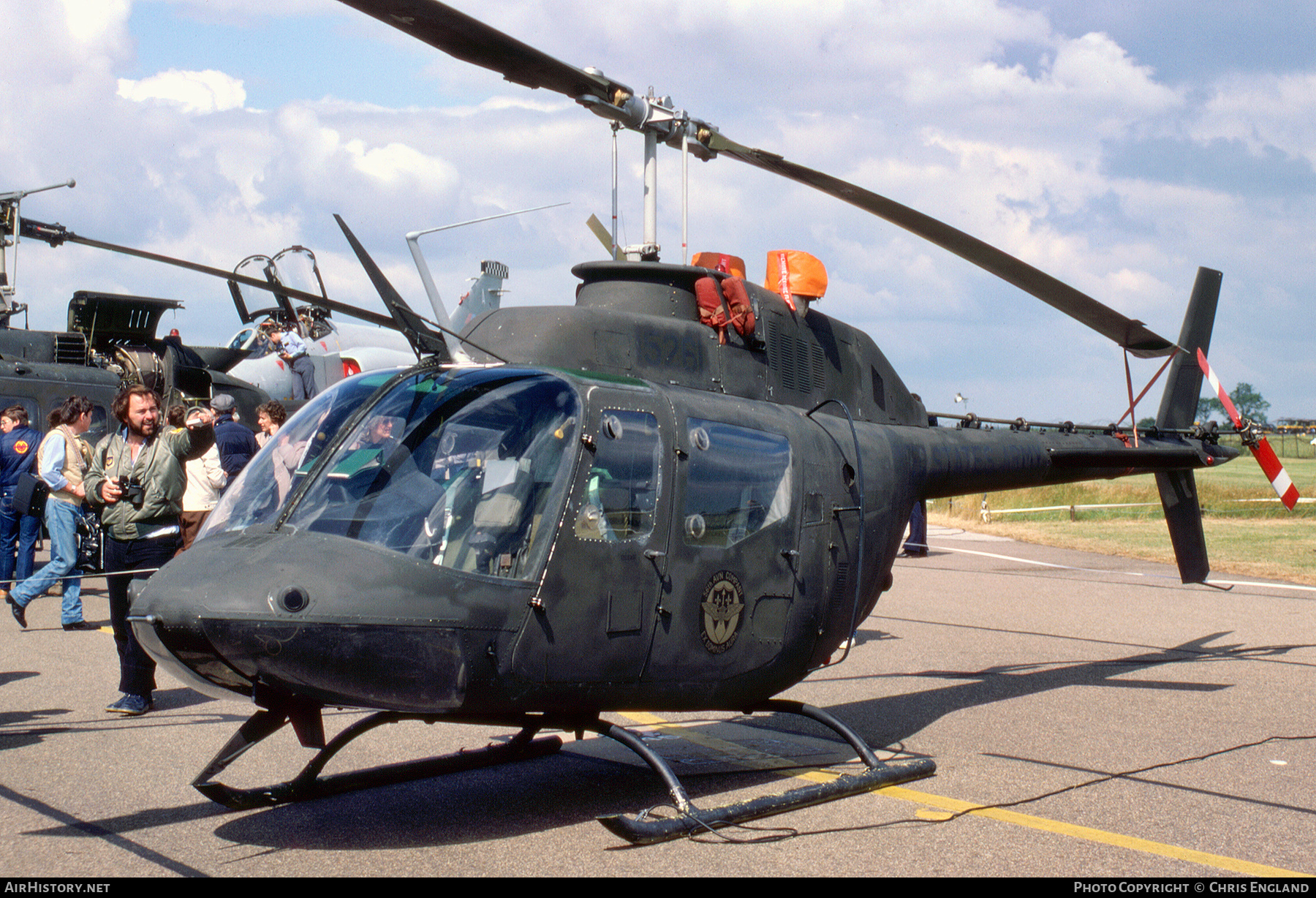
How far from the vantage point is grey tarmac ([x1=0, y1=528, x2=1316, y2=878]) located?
442cm

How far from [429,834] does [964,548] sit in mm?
17721

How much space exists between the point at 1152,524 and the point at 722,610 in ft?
79.1

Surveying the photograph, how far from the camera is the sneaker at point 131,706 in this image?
6.96 metres

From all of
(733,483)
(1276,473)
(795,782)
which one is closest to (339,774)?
(795,782)

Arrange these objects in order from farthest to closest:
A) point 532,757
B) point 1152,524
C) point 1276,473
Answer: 1. point 1152,524
2. point 1276,473
3. point 532,757

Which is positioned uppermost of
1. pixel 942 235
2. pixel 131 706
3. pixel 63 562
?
pixel 942 235

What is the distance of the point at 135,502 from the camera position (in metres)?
7.33

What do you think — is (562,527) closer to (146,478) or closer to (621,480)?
(621,480)

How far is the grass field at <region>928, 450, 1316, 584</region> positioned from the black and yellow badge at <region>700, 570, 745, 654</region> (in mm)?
10681

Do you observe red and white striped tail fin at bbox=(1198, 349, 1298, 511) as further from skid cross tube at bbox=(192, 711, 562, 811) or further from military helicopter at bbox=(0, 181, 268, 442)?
military helicopter at bbox=(0, 181, 268, 442)

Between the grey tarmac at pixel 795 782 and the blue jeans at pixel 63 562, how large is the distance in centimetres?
25

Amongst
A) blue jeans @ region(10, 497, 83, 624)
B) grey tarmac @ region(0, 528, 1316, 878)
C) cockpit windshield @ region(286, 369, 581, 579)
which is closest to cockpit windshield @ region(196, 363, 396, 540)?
cockpit windshield @ region(286, 369, 581, 579)

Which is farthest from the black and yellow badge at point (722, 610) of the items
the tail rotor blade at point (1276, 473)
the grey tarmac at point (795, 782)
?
the tail rotor blade at point (1276, 473)

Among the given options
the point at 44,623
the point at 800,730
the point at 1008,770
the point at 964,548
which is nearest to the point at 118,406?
the point at 44,623
